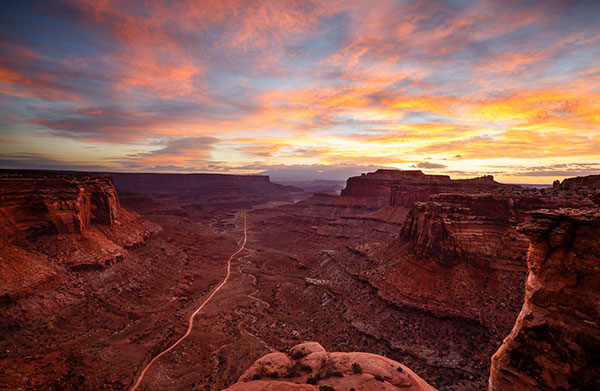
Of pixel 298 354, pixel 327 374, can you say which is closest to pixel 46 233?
pixel 298 354

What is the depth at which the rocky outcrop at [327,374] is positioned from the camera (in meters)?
15.4

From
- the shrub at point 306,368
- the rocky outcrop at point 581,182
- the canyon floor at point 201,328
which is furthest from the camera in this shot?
the rocky outcrop at point 581,182

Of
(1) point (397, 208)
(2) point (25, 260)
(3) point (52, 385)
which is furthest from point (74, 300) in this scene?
(1) point (397, 208)

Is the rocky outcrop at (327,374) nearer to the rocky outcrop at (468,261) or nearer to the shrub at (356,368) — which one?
the shrub at (356,368)

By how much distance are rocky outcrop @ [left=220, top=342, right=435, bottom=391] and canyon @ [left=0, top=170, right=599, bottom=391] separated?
0.21m

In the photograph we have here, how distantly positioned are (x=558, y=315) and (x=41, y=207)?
51822mm

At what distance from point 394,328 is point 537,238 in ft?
65.5

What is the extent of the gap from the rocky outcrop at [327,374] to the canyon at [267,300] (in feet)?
0.71

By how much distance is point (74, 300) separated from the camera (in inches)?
1191

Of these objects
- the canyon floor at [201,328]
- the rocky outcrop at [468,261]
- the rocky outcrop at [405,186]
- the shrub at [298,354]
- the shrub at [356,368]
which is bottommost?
the canyon floor at [201,328]

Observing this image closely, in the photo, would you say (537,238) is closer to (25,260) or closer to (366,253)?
(366,253)

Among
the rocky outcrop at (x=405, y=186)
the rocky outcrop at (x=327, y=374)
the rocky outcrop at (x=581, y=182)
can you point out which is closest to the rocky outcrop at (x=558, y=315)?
the rocky outcrop at (x=327, y=374)

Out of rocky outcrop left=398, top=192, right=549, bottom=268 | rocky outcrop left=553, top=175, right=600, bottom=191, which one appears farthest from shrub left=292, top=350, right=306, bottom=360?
rocky outcrop left=553, top=175, right=600, bottom=191

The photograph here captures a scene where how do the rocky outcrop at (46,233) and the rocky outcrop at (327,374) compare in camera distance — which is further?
the rocky outcrop at (46,233)
